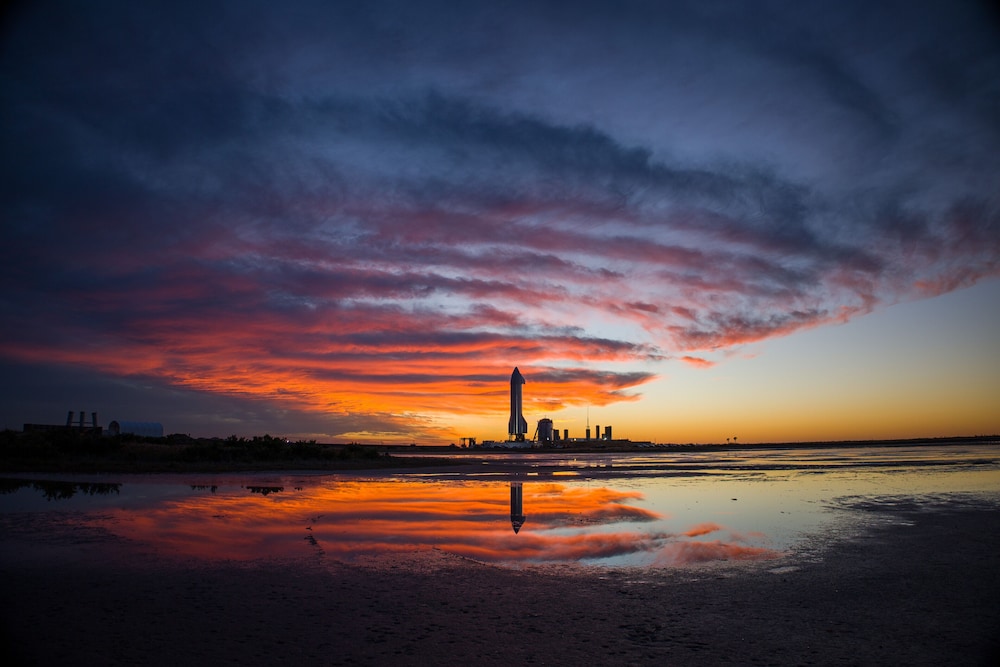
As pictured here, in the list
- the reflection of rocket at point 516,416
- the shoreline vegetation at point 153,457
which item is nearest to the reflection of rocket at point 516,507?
the shoreline vegetation at point 153,457

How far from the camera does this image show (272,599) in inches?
431

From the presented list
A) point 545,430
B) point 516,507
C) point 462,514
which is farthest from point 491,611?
point 545,430

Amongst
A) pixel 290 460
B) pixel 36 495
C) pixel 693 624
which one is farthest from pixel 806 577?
pixel 290 460

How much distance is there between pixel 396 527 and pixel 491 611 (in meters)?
9.94

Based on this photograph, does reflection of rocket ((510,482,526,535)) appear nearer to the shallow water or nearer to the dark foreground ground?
the shallow water

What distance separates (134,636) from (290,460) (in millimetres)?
51840

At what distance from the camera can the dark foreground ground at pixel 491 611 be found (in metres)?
8.27

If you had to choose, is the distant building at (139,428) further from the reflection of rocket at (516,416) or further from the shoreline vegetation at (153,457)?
the reflection of rocket at (516,416)

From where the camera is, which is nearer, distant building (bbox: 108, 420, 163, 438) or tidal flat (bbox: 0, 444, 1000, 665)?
tidal flat (bbox: 0, 444, 1000, 665)

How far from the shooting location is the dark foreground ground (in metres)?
8.27

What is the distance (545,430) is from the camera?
7584 inches

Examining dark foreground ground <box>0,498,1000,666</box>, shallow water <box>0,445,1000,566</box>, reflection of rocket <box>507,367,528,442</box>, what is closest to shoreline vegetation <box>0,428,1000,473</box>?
shallow water <box>0,445,1000,566</box>

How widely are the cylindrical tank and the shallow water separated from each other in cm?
15354

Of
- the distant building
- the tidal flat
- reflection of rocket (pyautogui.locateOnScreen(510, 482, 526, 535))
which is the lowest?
reflection of rocket (pyautogui.locateOnScreen(510, 482, 526, 535))
